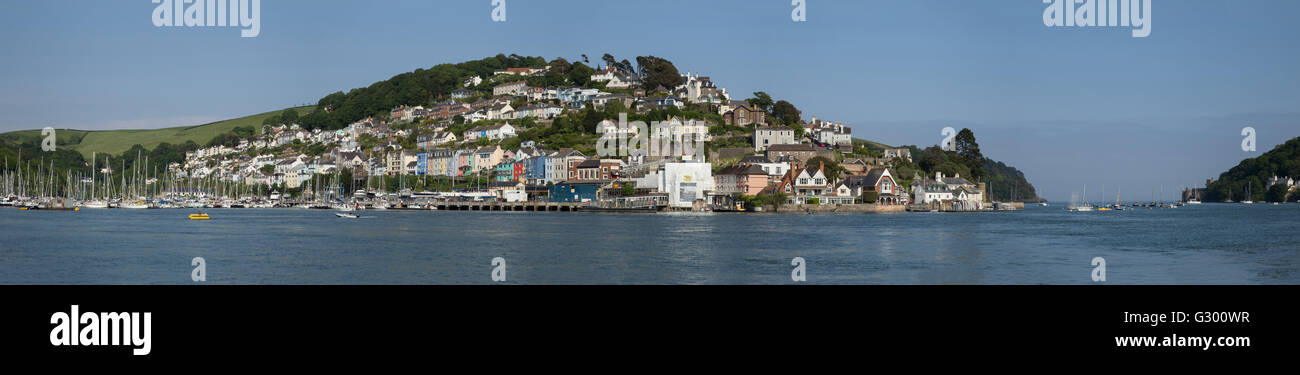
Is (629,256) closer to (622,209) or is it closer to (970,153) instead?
(622,209)

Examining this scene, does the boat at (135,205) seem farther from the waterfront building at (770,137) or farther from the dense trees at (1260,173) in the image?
the dense trees at (1260,173)

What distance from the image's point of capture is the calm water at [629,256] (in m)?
22.3

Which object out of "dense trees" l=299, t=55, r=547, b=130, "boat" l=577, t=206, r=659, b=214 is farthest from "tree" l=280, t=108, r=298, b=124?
"boat" l=577, t=206, r=659, b=214

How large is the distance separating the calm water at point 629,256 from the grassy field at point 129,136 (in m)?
141

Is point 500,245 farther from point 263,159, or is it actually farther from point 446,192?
point 263,159

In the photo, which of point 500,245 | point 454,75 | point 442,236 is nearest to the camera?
point 500,245

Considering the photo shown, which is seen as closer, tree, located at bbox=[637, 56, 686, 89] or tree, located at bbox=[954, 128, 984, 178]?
tree, located at bbox=[954, 128, 984, 178]

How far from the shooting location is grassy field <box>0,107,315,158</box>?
169 metres

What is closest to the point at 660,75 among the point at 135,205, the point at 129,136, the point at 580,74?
the point at 580,74

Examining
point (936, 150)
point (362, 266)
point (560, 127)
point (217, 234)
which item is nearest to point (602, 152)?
point (560, 127)

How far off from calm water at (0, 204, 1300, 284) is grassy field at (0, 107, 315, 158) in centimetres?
14099

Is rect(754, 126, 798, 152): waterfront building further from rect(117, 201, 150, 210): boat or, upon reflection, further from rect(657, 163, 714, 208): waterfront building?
rect(117, 201, 150, 210): boat
